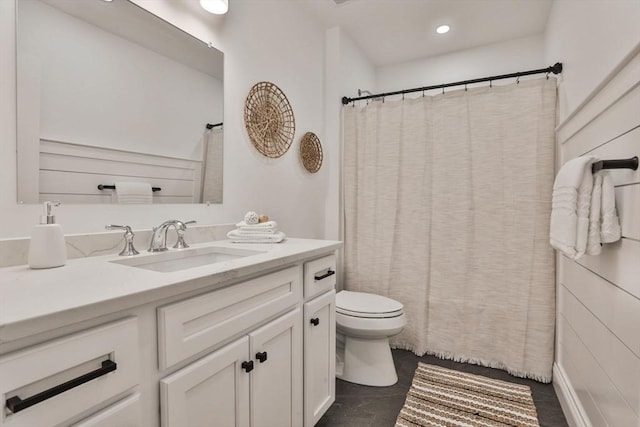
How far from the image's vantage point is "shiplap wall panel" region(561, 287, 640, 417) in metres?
0.92

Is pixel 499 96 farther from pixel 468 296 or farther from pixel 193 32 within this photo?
pixel 193 32

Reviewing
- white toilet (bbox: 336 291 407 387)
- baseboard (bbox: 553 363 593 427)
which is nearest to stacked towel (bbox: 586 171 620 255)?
baseboard (bbox: 553 363 593 427)

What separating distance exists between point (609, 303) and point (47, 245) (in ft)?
5.80

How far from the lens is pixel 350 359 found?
6.40 feet

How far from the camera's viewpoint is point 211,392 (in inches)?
34.0

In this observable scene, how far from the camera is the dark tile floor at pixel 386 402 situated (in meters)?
1.59

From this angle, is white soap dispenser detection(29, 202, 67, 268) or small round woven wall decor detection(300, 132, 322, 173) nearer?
white soap dispenser detection(29, 202, 67, 268)

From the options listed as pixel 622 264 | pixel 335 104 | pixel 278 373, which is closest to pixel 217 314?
pixel 278 373

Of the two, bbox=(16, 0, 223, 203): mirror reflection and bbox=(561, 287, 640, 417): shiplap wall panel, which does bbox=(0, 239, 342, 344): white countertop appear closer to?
bbox=(16, 0, 223, 203): mirror reflection

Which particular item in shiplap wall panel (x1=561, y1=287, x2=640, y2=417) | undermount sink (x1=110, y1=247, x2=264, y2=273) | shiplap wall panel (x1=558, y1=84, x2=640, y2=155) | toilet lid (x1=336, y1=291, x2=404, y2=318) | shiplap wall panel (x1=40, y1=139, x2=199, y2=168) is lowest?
toilet lid (x1=336, y1=291, x2=404, y2=318)

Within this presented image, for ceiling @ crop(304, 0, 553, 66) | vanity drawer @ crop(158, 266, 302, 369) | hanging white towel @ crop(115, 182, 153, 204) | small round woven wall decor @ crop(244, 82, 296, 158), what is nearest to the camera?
vanity drawer @ crop(158, 266, 302, 369)

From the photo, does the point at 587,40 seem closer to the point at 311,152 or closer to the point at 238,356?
the point at 311,152

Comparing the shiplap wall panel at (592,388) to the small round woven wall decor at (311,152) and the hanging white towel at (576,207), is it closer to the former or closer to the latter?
the hanging white towel at (576,207)

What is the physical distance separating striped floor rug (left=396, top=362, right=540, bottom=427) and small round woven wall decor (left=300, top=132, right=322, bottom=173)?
1.53 meters
